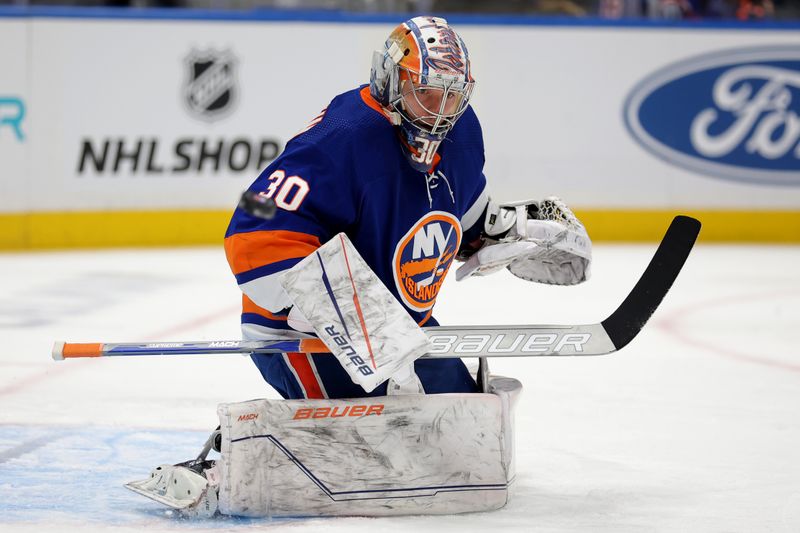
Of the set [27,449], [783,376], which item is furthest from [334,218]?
[783,376]

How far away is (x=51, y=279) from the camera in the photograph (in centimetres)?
566

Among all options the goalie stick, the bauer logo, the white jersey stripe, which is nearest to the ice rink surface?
the goalie stick

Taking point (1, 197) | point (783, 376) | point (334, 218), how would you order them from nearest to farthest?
1. point (334, 218)
2. point (783, 376)
3. point (1, 197)

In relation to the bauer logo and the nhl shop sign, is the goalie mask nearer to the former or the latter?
the nhl shop sign

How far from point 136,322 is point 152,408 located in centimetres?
142

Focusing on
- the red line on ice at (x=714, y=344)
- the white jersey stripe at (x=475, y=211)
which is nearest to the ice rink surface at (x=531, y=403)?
the red line on ice at (x=714, y=344)

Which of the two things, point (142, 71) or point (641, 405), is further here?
point (142, 71)

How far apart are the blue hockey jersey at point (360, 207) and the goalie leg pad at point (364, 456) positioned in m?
0.22

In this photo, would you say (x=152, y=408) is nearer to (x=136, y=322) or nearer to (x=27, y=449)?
(x=27, y=449)

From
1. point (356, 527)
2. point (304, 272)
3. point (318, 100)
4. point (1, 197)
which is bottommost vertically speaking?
point (1, 197)

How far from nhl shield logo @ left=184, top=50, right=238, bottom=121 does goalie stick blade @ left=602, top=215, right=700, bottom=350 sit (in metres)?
4.56

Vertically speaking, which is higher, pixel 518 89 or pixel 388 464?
pixel 388 464

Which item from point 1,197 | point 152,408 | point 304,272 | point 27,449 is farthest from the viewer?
point 1,197

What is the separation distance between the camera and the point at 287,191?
2.32 metres
